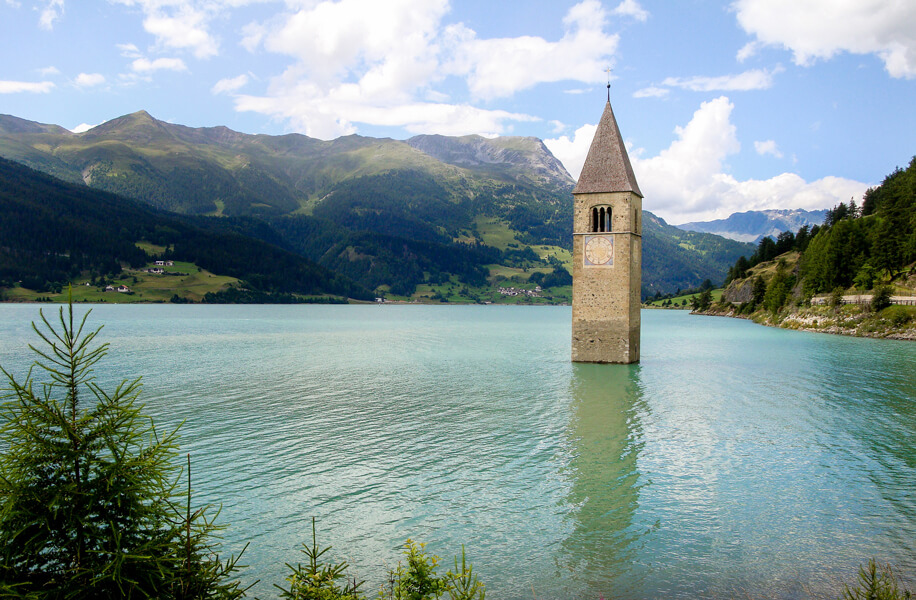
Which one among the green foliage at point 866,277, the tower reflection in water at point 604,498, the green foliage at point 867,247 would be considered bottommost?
the tower reflection in water at point 604,498

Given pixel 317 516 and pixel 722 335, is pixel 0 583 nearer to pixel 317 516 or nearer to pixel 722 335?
pixel 317 516

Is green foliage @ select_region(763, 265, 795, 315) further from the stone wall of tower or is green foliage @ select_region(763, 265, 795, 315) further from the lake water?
the stone wall of tower

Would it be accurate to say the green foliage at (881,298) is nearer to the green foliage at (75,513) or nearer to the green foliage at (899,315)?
the green foliage at (899,315)

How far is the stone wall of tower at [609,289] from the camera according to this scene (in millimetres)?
39594

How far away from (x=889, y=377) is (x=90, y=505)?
44.4 metres

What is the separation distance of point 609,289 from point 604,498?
26088 millimetres

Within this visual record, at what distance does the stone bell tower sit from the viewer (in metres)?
39.7

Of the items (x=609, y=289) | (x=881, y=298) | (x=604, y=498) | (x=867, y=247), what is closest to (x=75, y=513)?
(x=604, y=498)

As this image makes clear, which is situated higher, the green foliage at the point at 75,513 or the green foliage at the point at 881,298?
the green foliage at the point at 881,298

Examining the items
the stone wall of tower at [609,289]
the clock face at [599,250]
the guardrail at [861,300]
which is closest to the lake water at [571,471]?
the stone wall of tower at [609,289]

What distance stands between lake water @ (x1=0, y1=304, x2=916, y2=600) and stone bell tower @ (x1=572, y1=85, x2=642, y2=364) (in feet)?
10.0

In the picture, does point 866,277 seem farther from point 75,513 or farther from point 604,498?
point 75,513

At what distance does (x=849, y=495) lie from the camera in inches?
611

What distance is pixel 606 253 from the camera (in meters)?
39.9
